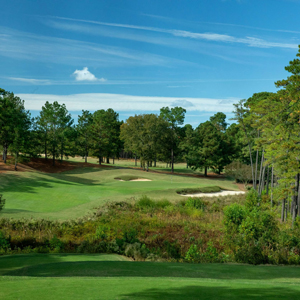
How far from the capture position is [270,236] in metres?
14.3

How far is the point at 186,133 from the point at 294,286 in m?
56.9

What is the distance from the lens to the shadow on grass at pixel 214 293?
461 centimetres

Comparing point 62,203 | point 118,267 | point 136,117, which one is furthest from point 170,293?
point 136,117

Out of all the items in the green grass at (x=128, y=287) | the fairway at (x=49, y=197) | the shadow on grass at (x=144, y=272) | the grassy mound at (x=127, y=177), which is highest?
the green grass at (x=128, y=287)

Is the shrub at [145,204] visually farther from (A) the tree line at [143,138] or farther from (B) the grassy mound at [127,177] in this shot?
(A) the tree line at [143,138]

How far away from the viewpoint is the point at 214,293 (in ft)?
15.8

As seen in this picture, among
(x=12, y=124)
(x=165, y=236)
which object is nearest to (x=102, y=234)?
(x=165, y=236)

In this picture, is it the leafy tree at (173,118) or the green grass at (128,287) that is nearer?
the green grass at (128,287)

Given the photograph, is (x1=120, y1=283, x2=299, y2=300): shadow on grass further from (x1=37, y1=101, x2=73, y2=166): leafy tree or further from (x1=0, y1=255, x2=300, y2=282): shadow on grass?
(x1=37, y1=101, x2=73, y2=166): leafy tree

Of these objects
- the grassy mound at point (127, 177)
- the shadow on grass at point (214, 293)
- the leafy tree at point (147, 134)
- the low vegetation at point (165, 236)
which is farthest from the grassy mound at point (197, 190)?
the shadow on grass at point (214, 293)

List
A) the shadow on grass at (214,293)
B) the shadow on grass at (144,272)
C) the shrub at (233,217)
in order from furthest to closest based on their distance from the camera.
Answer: the shrub at (233,217), the shadow on grass at (144,272), the shadow on grass at (214,293)

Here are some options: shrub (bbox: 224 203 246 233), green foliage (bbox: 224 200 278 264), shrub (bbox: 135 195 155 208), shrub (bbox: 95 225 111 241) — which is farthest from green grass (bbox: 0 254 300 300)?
shrub (bbox: 135 195 155 208)

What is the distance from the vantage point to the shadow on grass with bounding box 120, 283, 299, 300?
4605 mm

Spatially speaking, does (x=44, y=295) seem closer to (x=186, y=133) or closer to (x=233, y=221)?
(x=233, y=221)
